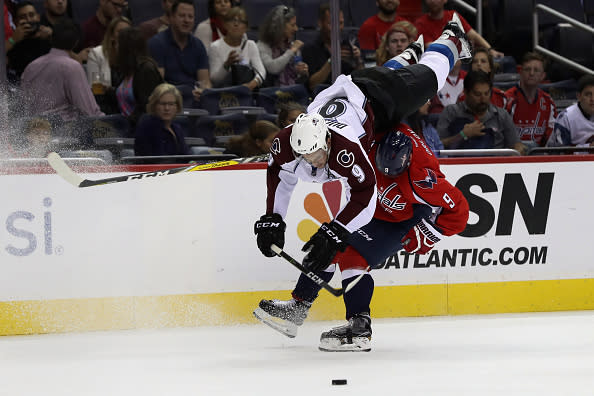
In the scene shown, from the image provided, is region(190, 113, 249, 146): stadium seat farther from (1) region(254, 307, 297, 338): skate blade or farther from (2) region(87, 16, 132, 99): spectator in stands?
(1) region(254, 307, 297, 338): skate blade

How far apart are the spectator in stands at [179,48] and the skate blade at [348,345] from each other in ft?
8.21

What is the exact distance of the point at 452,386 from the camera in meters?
3.58

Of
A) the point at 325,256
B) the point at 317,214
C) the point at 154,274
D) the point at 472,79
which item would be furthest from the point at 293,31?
the point at 325,256

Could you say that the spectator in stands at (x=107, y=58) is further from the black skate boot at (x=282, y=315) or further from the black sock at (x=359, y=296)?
the black sock at (x=359, y=296)

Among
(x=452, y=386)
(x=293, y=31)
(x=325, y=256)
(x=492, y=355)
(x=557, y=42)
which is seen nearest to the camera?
(x=452, y=386)

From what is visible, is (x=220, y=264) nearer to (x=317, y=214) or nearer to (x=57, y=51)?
(x=317, y=214)

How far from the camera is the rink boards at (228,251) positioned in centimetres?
514

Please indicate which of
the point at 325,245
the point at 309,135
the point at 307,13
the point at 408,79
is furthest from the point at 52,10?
the point at 325,245

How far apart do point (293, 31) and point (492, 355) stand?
328cm

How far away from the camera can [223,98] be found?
251 inches

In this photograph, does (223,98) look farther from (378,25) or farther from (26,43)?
(378,25)

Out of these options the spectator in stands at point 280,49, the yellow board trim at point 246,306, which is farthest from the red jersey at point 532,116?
the spectator in stands at point 280,49

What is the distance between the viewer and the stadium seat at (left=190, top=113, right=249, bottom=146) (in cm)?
610

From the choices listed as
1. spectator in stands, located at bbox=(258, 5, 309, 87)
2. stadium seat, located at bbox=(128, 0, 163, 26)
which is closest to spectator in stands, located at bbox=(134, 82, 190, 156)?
spectator in stands, located at bbox=(258, 5, 309, 87)
